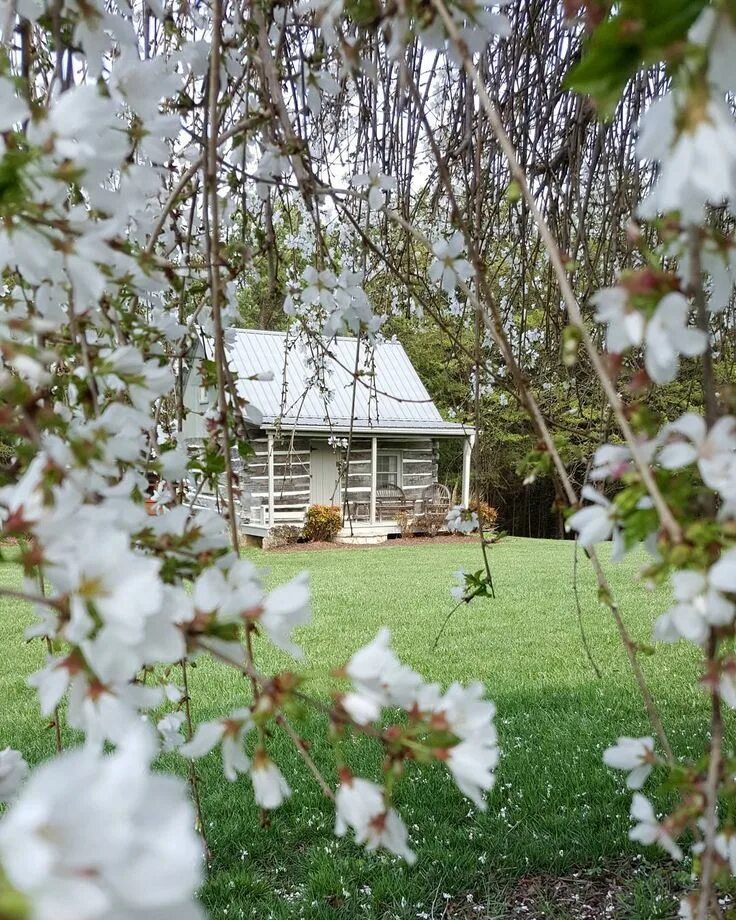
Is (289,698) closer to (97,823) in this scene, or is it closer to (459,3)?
(97,823)

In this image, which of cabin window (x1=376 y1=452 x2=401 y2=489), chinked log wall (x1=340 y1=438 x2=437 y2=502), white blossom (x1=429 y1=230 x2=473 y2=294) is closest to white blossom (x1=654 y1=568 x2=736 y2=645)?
white blossom (x1=429 y1=230 x2=473 y2=294)

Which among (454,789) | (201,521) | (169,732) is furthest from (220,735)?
(454,789)

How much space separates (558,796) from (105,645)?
8.89 ft

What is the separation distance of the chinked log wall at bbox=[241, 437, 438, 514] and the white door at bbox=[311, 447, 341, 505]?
12 centimetres

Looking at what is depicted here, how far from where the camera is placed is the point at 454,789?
9.61 feet

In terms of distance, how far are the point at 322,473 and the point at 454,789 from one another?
30.2 feet

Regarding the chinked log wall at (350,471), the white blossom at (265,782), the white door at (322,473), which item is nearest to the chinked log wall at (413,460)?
the chinked log wall at (350,471)

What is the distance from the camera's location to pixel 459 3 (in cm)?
74

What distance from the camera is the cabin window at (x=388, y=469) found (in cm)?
1260

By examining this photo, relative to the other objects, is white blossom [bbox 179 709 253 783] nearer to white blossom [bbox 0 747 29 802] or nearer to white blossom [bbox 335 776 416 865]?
white blossom [bbox 335 776 416 865]

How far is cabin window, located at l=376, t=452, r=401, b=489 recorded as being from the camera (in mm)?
12602

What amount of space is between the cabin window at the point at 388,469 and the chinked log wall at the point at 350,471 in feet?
0.26

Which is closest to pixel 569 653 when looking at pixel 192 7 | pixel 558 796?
pixel 558 796

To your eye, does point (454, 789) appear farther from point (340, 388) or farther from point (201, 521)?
point (340, 388)
